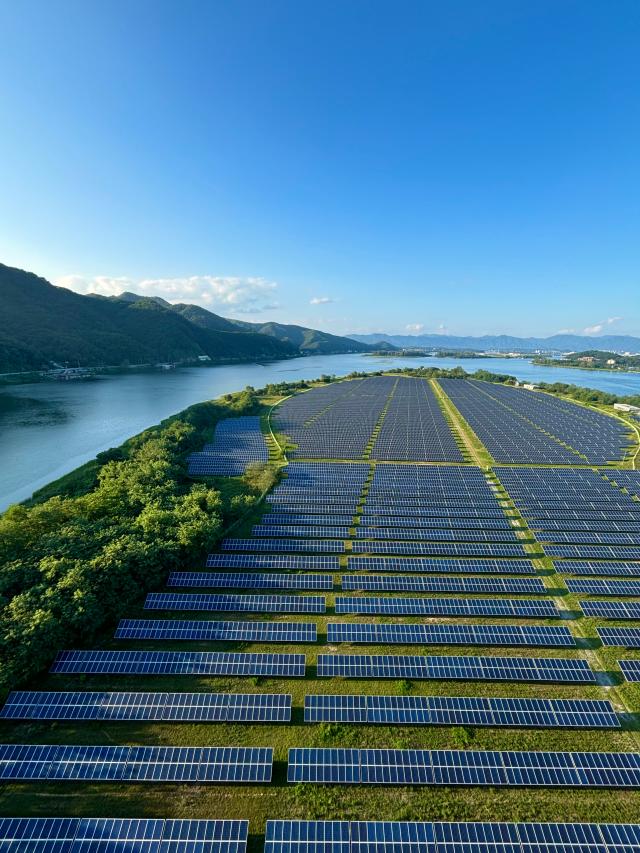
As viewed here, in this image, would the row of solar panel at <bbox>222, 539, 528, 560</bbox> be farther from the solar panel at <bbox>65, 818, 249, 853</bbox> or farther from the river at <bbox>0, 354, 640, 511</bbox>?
the river at <bbox>0, 354, 640, 511</bbox>

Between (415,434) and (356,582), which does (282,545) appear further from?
(415,434)

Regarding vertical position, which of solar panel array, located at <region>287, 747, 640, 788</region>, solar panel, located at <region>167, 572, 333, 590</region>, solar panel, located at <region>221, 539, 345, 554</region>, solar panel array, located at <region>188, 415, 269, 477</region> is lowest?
solar panel array, located at <region>287, 747, 640, 788</region>

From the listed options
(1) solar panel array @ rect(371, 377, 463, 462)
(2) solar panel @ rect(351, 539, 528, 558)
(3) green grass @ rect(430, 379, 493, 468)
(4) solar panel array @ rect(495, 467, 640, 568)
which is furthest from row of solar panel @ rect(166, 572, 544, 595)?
(1) solar panel array @ rect(371, 377, 463, 462)

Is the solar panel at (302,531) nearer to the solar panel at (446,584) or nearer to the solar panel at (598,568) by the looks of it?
the solar panel at (446,584)

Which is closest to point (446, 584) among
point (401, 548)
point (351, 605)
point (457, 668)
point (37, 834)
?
point (401, 548)

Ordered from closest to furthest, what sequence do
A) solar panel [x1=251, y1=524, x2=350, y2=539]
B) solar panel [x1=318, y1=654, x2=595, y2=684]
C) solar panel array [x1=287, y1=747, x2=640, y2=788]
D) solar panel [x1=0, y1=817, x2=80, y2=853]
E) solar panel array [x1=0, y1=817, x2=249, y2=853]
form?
solar panel [x1=0, y1=817, x2=80, y2=853], solar panel array [x1=0, y1=817, x2=249, y2=853], solar panel array [x1=287, y1=747, x2=640, y2=788], solar panel [x1=318, y1=654, x2=595, y2=684], solar panel [x1=251, y1=524, x2=350, y2=539]

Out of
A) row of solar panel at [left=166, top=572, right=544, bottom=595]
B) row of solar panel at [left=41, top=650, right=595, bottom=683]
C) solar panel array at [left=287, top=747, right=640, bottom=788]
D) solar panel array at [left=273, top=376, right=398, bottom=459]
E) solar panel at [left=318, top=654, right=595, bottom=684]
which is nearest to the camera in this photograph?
solar panel array at [left=287, top=747, right=640, bottom=788]
